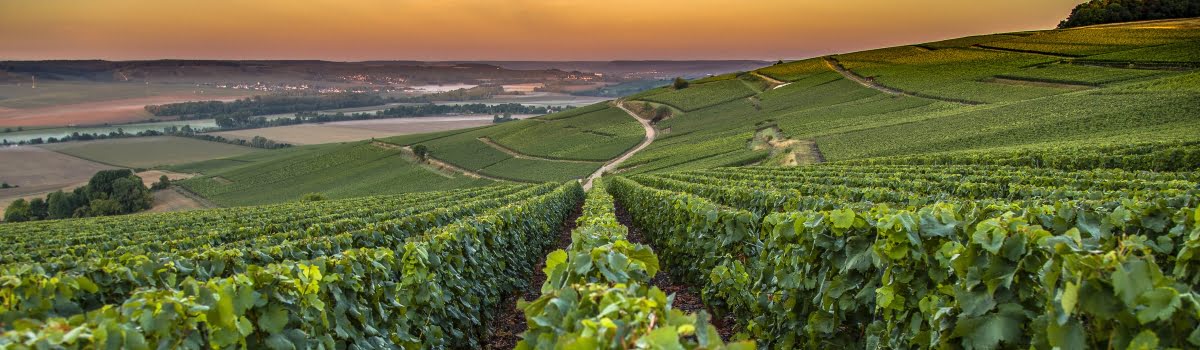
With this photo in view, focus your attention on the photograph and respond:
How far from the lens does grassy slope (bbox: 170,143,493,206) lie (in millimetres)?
72812

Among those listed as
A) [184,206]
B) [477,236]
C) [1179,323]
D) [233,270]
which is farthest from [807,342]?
[184,206]

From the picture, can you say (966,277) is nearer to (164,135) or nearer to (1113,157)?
(1113,157)

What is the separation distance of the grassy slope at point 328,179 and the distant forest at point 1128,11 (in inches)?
4604

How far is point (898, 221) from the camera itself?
514 centimetres

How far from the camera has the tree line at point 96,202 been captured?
247ft

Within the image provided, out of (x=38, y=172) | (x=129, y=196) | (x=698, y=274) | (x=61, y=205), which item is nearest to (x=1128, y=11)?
(x=698, y=274)

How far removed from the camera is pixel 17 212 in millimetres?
72938

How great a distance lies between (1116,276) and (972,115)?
185ft

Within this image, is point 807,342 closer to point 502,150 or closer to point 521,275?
point 521,275

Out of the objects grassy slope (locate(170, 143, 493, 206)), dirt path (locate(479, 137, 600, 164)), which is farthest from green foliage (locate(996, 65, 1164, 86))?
grassy slope (locate(170, 143, 493, 206))

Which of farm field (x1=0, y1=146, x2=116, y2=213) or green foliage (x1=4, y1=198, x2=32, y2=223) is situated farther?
farm field (x1=0, y1=146, x2=116, y2=213)

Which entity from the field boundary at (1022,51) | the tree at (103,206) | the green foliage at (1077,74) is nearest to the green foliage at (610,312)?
the green foliage at (1077,74)

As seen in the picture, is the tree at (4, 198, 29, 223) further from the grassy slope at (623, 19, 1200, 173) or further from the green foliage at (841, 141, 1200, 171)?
the green foliage at (841, 141, 1200, 171)

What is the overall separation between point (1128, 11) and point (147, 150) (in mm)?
203736
